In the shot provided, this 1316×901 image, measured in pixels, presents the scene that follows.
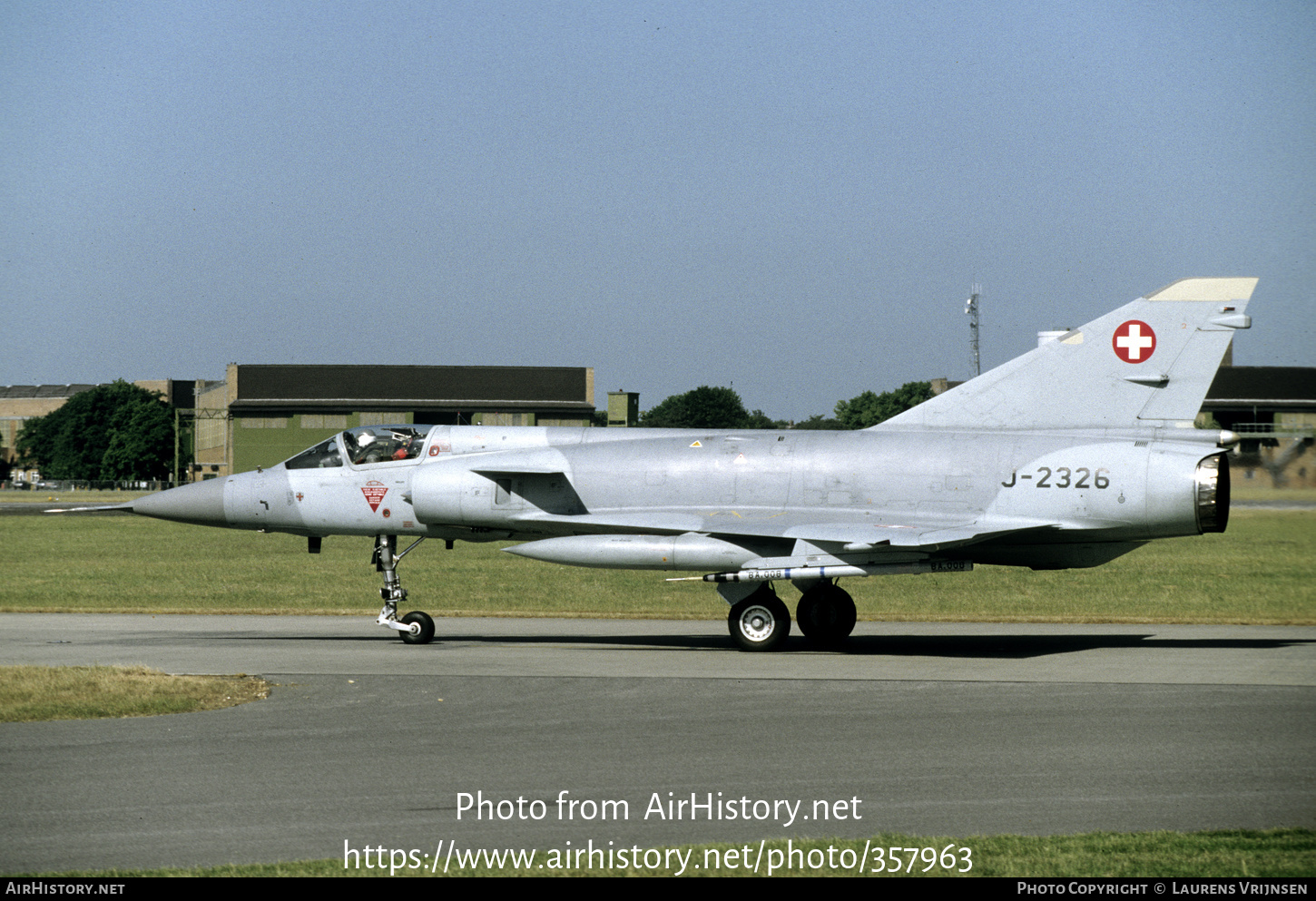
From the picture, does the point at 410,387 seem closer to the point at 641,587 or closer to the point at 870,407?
the point at 870,407

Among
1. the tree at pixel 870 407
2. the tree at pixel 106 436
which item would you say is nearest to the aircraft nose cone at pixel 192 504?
the tree at pixel 870 407

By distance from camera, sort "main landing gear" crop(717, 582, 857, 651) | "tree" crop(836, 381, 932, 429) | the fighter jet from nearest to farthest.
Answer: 1. the fighter jet
2. "main landing gear" crop(717, 582, 857, 651)
3. "tree" crop(836, 381, 932, 429)

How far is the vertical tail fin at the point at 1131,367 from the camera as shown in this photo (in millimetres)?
16672

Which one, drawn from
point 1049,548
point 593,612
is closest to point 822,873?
point 1049,548

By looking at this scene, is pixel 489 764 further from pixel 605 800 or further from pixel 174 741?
pixel 174 741

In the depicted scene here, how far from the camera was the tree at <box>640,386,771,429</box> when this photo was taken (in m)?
45.9

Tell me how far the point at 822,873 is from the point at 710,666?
8575 millimetres

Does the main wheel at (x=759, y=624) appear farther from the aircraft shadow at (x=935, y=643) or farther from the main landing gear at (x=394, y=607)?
the main landing gear at (x=394, y=607)

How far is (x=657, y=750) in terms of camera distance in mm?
9891

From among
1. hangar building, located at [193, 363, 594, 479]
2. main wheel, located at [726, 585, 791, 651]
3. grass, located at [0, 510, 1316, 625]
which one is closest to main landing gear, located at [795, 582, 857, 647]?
main wheel, located at [726, 585, 791, 651]

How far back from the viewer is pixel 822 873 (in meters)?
6.54

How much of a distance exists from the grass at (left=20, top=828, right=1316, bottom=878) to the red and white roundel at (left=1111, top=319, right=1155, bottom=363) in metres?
10.6

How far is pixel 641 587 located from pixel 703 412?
73.4ft

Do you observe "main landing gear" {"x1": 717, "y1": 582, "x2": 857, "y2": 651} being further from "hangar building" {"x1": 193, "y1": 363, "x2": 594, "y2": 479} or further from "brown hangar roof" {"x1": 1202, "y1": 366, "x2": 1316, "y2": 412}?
"hangar building" {"x1": 193, "y1": 363, "x2": 594, "y2": 479}
